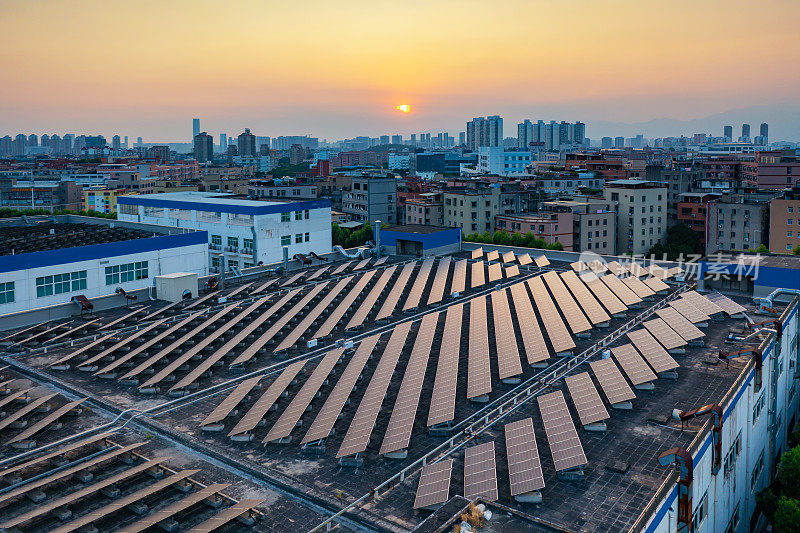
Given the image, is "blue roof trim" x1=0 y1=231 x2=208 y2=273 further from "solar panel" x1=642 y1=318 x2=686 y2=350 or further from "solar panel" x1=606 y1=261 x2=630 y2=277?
"solar panel" x1=642 y1=318 x2=686 y2=350

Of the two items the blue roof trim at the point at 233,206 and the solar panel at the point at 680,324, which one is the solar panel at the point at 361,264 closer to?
the blue roof trim at the point at 233,206

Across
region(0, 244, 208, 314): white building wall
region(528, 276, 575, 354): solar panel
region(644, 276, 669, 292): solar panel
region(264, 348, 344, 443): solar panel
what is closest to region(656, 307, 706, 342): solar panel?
region(644, 276, 669, 292): solar panel

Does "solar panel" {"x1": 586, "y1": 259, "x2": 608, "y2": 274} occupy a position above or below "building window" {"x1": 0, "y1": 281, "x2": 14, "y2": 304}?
above

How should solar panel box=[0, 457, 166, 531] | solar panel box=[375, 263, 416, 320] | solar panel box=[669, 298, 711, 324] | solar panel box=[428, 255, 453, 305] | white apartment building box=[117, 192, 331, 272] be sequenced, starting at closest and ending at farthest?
1. solar panel box=[0, 457, 166, 531]
2. solar panel box=[669, 298, 711, 324]
3. solar panel box=[375, 263, 416, 320]
4. solar panel box=[428, 255, 453, 305]
5. white apartment building box=[117, 192, 331, 272]

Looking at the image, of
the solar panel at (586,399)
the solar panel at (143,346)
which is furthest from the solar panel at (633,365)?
the solar panel at (143,346)

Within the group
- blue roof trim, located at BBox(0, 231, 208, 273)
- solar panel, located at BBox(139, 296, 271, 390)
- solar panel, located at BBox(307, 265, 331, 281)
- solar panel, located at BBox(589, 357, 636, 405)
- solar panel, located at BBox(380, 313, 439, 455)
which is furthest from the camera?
solar panel, located at BBox(307, 265, 331, 281)

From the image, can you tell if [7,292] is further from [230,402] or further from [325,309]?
[230,402]

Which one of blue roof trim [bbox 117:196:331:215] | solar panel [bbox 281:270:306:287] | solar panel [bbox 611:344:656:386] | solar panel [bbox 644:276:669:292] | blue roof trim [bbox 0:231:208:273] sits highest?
blue roof trim [bbox 117:196:331:215]

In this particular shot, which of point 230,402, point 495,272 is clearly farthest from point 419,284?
point 230,402
